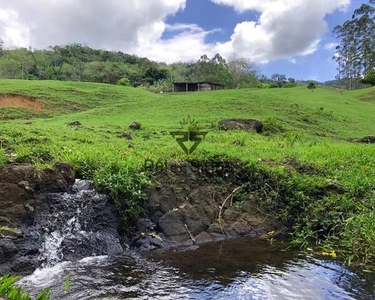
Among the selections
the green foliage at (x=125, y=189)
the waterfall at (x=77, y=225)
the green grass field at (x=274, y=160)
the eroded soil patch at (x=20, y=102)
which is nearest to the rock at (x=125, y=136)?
the green grass field at (x=274, y=160)

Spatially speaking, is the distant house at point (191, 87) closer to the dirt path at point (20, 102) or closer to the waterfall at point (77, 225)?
the dirt path at point (20, 102)

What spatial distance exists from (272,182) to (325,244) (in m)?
2.21

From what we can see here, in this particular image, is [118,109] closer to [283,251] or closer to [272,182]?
[272,182]

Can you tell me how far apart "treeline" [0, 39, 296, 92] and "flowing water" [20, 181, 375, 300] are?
45.0 metres

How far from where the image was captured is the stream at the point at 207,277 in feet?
18.0

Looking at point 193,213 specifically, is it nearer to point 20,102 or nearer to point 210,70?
point 20,102

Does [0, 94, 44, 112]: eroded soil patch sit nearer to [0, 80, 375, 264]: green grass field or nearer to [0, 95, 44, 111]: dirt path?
[0, 95, 44, 111]: dirt path

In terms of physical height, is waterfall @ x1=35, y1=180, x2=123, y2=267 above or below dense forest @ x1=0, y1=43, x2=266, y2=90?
below

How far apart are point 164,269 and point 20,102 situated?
22.4 m

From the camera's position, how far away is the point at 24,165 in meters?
7.98

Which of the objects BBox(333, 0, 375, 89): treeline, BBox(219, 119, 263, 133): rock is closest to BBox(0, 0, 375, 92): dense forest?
BBox(333, 0, 375, 89): treeline

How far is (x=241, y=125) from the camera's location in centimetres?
1727

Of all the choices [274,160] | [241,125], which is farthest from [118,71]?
[274,160]

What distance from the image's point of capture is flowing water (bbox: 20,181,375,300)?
5.53 meters
